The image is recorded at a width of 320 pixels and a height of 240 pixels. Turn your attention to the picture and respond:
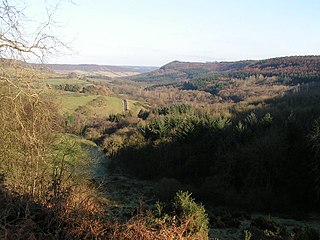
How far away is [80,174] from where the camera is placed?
19.6 meters

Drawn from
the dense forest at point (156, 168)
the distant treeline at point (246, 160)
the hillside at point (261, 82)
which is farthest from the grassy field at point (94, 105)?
the distant treeline at point (246, 160)

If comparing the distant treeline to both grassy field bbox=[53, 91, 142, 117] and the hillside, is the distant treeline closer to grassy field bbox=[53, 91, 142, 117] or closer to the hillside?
grassy field bbox=[53, 91, 142, 117]

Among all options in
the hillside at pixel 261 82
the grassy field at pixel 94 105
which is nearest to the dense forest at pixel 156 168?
the grassy field at pixel 94 105

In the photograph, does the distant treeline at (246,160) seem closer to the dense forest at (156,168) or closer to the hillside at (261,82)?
the dense forest at (156,168)

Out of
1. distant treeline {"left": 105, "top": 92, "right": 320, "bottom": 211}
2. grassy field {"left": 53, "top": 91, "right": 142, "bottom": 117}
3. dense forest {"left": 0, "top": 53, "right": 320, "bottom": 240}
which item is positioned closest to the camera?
dense forest {"left": 0, "top": 53, "right": 320, "bottom": 240}

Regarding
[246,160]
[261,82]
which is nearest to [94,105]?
[246,160]

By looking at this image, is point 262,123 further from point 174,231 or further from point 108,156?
point 174,231

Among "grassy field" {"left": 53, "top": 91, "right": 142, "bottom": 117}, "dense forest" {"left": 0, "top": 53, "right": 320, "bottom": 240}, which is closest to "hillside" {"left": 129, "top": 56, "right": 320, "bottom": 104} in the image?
"grassy field" {"left": 53, "top": 91, "right": 142, "bottom": 117}

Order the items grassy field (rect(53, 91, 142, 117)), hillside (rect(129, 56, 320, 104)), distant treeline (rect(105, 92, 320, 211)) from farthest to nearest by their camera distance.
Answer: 1. hillside (rect(129, 56, 320, 104))
2. grassy field (rect(53, 91, 142, 117))
3. distant treeline (rect(105, 92, 320, 211))

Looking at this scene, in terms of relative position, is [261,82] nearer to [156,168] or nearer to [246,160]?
[156,168]

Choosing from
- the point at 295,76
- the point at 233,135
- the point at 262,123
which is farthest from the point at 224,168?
the point at 295,76

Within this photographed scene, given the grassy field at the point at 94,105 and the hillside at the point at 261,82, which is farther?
the hillside at the point at 261,82

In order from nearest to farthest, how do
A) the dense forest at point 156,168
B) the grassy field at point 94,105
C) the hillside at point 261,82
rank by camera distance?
the dense forest at point 156,168 → the grassy field at point 94,105 → the hillside at point 261,82

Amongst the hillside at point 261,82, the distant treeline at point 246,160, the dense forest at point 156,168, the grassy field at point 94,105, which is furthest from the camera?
the hillside at point 261,82
